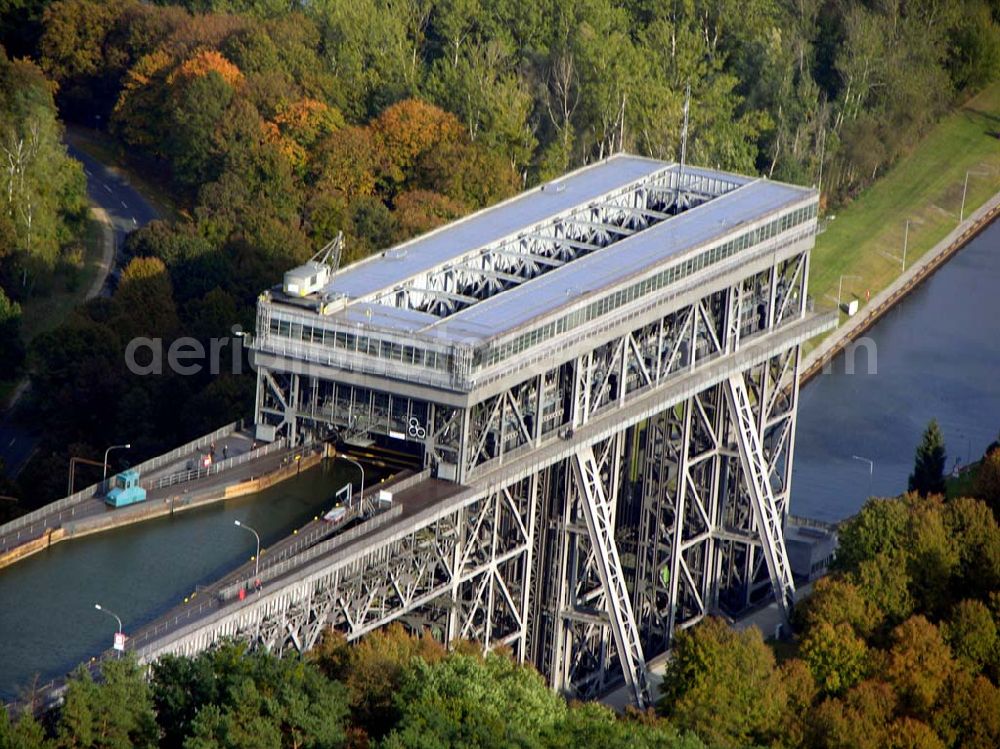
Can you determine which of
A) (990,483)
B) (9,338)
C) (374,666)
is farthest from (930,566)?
(9,338)

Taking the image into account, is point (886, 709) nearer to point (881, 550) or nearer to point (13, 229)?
point (881, 550)

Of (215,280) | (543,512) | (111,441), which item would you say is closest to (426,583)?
(543,512)

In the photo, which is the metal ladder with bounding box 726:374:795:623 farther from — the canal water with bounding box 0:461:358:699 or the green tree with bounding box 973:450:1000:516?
the canal water with bounding box 0:461:358:699

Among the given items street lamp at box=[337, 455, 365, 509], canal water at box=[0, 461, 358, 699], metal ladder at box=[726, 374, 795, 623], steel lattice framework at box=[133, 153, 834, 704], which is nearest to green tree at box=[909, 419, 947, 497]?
steel lattice framework at box=[133, 153, 834, 704]

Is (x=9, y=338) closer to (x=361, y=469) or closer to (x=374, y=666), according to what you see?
(x=361, y=469)

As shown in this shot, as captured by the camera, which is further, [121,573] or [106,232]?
[106,232]

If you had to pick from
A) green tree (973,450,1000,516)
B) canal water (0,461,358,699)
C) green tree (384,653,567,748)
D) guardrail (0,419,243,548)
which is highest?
guardrail (0,419,243,548)
